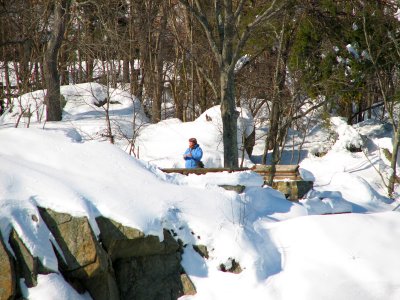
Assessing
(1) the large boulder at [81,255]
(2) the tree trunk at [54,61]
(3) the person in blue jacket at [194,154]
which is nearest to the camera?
(1) the large boulder at [81,255]

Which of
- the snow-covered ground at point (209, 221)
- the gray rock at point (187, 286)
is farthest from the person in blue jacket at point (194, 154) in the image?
the gray rock at point (187, 286)

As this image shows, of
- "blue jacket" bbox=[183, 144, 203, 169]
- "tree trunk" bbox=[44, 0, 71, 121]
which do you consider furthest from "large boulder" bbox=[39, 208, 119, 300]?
"tree trunk" bbox=[44, 0, 71, 121]

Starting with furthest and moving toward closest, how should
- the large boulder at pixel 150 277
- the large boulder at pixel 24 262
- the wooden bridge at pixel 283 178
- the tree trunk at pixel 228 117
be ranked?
the tree trunk at pixel 228 117 < the wooden bridge at pixel 283 178 < the large boulder at pixel 150 277 < the large boulder at pixel 24 262

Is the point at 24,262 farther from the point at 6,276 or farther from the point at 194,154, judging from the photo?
the point at 194,154

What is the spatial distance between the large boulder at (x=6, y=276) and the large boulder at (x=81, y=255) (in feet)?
1.90

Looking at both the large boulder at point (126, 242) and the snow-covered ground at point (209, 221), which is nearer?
the snow-covered ground at point (209, 221)

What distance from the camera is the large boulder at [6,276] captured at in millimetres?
5391

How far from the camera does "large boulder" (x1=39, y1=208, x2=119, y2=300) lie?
5934 mm

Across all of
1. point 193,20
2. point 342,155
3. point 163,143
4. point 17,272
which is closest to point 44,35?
point 193,20

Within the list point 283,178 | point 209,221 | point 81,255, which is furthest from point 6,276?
point 283,178

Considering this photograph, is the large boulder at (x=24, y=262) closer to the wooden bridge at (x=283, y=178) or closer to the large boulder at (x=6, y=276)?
the large boulder at (x=6, y=276)

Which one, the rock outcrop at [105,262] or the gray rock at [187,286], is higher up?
the rock outcrop at [105,262]

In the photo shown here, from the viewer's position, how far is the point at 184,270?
6.47 metres

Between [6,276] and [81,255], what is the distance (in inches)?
32.2
